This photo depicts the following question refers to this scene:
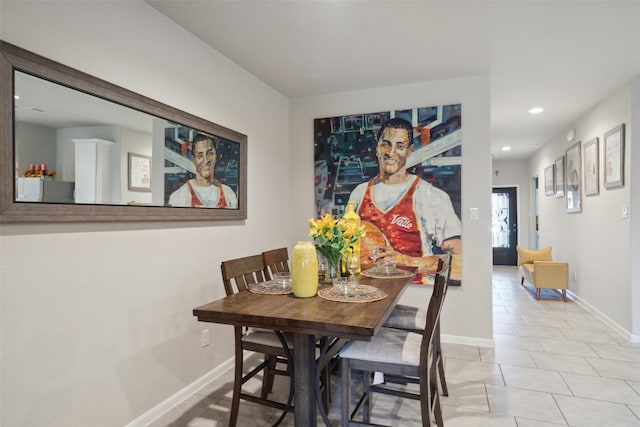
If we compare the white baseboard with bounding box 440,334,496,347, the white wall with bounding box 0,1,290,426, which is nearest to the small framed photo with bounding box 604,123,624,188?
the white baseboard with bounding box 440,334,496,347

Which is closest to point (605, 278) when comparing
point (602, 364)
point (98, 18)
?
point (602, 364)

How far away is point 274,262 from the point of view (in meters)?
2.60

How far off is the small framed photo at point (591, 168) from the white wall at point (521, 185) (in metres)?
3.78

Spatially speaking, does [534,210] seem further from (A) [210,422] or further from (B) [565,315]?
(A) [210,422]

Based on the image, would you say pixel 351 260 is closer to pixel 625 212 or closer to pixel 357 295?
pixel 357 295

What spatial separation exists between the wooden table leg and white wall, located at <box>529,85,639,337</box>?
3.50 m

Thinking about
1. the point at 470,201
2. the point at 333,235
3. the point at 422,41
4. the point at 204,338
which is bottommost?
the point at 204,338

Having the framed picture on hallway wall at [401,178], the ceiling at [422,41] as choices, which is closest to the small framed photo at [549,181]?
the ceiling at [422,41]

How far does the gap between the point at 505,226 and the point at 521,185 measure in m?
1.02

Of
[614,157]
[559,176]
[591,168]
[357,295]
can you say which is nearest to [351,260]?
[357,295]

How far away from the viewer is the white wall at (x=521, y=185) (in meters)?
8.12

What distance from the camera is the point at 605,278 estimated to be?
401 centimetres

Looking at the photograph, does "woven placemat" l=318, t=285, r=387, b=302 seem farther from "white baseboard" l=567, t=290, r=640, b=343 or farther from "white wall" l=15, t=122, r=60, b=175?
"white baseboard" l=567, t=290, r=640, b=343

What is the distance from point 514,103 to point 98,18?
4186 mm
